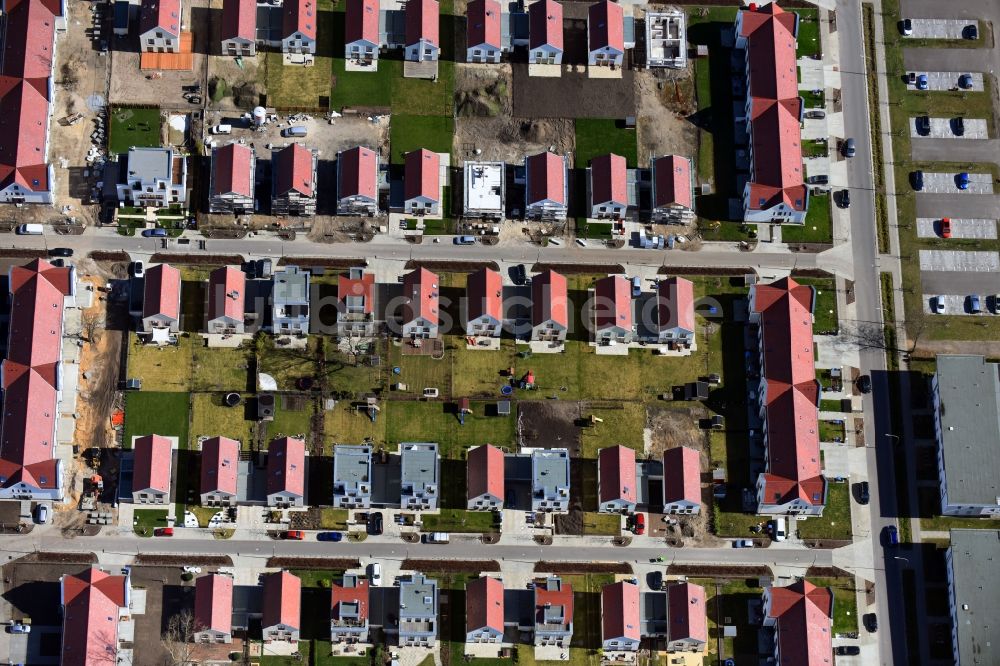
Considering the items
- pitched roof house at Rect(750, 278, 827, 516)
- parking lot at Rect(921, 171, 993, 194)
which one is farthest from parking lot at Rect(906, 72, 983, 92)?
pitched roof house at Rect(750, 278, 827, 516)

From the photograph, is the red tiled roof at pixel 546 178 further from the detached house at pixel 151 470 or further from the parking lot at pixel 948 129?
the detached house at pixel 151 470

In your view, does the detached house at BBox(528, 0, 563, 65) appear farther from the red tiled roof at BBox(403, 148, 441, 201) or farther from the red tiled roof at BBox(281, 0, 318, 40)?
the red tiled roof at BBox(281, 0, 318, 40)

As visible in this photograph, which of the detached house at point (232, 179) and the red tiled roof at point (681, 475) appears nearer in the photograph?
the red tiled roof at point (681, 475)

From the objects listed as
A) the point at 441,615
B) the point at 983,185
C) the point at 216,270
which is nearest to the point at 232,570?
the point at 441,615

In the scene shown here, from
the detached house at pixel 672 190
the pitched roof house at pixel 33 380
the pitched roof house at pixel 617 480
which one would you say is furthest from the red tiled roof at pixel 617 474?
the pitched roof house at pixel 33 380

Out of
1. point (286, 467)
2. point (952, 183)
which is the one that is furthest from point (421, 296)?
point (952, 183)

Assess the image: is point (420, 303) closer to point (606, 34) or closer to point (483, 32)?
point (483, 32)
